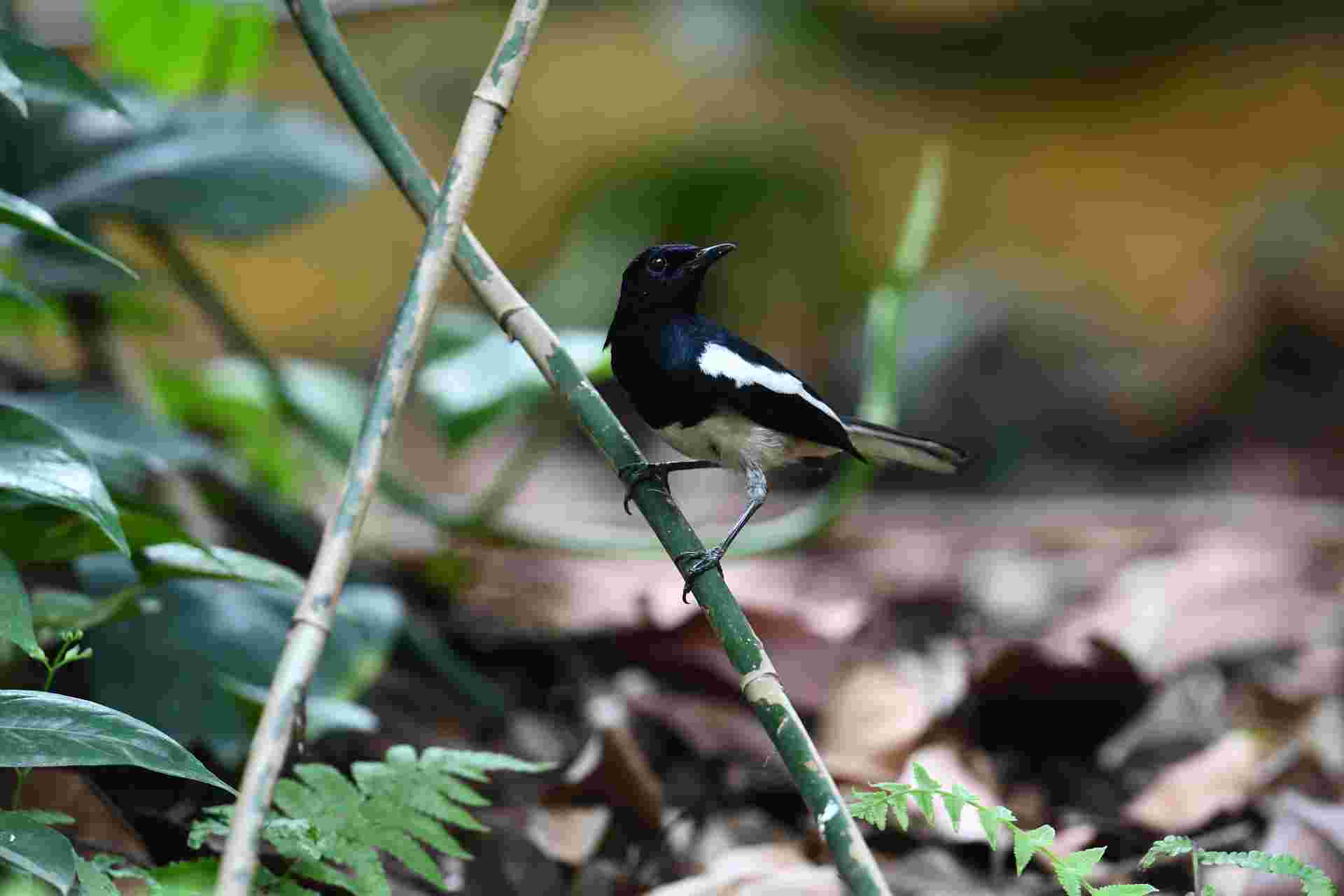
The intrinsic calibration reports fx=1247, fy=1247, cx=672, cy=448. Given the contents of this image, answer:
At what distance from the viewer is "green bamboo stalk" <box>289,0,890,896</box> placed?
3.35 feet

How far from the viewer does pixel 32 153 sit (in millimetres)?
2447

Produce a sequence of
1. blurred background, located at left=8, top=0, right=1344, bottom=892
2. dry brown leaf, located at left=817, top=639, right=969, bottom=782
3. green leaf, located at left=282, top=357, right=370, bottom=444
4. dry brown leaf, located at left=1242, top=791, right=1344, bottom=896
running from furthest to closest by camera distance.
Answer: green leaf, located at left=282, top=357, right=370, bottom=444 → blurred background, located at left=8, top=0, right=1344, bottom=892 → dry brown leaf, located at left=817, top=639, right=969, bottom=782 → dry brown leaf, located at left=1242, top=791, right=1344, bottom=896

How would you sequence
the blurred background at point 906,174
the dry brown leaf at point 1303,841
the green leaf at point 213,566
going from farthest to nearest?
1. the blurred background at point 906,174
2. the dry brown leaf at point 1303,841
3. the green leaf at point 213,566

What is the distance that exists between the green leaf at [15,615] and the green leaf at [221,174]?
1360mm

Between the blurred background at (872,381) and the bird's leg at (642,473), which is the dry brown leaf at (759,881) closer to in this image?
the blurred background at (872,381)

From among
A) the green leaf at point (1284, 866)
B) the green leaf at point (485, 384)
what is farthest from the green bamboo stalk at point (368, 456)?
the green leaf at point (485, 384)

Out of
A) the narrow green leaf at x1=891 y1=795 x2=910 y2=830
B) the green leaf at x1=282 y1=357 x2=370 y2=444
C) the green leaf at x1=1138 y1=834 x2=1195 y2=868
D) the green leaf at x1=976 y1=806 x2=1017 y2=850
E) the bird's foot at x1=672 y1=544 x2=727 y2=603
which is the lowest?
the green leaf at x1=1138 y1=834 x2=1195 y2=868

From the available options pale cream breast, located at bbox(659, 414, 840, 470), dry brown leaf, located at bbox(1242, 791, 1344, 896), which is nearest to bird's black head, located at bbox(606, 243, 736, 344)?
pale cream breast, located at bbox(659, 414, 840, 470)

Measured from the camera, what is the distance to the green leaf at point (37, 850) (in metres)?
0.95

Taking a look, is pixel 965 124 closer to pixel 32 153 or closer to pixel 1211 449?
pixel 1211 449

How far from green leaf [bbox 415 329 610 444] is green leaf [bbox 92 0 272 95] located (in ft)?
3.43

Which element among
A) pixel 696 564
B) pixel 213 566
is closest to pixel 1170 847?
pixel 696 564

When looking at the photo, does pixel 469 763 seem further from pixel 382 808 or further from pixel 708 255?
pixel 708 255

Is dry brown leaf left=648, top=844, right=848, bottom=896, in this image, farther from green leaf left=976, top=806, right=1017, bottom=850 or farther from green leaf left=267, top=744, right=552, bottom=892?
green leaf left=976, top=806, right=1017, bottom=850
